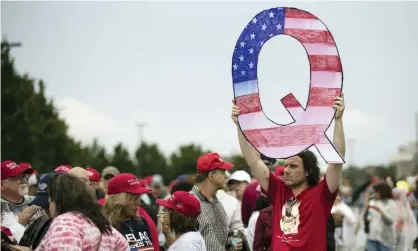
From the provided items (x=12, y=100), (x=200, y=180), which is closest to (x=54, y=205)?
(x=200, y=180)

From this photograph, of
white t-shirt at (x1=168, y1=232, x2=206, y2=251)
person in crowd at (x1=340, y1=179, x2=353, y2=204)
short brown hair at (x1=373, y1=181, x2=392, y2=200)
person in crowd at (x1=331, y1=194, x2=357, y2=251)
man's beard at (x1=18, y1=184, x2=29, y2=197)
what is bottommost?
person in crowd at (x1=340, y1=179, x2=353, y2=204)

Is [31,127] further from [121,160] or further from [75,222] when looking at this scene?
[75,222]

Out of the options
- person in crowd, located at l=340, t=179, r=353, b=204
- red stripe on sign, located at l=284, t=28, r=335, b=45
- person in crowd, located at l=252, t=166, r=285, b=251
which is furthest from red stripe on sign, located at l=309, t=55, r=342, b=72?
person in crowd, located at l=340, t=179, r=353, b=204

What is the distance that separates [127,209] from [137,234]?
230 millimetres

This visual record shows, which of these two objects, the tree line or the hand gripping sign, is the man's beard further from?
the tree line

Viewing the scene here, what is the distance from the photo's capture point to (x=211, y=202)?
8.28 m

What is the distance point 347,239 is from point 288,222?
9258 mm

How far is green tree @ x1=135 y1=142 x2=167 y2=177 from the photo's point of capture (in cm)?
8299

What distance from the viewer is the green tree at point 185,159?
96812 mm

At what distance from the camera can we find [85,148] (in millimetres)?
67688

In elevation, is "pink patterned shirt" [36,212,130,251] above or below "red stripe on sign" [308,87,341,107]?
below

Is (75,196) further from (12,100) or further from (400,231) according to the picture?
(12,100)

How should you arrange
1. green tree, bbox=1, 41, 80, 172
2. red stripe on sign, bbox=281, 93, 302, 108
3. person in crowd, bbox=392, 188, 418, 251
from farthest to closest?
green tree, bbox=1, 41, 80, 172 → person in crowd, bbox=392, 188, 418, 251 → red stripe on sign, bbox=281, 93, 302, 108

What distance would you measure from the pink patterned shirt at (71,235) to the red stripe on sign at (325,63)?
205cm
